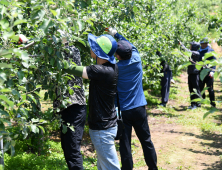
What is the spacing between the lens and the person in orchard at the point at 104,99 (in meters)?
2.64

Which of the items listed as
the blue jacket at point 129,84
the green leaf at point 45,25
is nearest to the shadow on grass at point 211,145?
the blue jacket at point 129,84

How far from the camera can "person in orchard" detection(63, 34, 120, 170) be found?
2639mm

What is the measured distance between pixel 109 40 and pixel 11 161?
2.51 metres

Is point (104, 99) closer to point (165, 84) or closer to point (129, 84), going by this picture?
point (129, 84)

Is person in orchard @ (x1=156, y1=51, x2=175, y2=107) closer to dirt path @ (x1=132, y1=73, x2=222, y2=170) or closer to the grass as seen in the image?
dirt path @ (x1=132, y1=73, x2=222, y2=170)

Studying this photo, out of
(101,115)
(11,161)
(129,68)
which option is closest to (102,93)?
(101,115)

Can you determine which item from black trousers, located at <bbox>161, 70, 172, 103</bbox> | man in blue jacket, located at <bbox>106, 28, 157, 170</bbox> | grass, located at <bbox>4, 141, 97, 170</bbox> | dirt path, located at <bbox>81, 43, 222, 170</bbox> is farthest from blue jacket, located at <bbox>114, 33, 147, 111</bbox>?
black trousers, located at <bbox>161, 70, 172, 103</bbox>

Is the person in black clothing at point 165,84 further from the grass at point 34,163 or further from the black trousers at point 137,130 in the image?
the black trousers at point 137,130

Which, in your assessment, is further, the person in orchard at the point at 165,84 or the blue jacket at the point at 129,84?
the person in orchard at the point at 165,84

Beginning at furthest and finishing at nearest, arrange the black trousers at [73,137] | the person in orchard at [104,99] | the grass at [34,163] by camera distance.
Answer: the grass at [34,163], the black trousers at [73,137], the person in orchard at [104,99]

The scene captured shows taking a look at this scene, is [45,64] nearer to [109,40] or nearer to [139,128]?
[109,40]

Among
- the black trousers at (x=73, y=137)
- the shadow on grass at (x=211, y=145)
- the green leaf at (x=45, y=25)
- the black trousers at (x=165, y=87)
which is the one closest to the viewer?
the green leaf at (x=45, y=25)

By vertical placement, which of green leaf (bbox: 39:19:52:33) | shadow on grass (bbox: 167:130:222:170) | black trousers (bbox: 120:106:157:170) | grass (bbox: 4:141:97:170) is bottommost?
shadow on grass (bbox: 167:130:222:170)

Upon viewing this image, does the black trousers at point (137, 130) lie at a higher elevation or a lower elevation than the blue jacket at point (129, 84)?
lower
